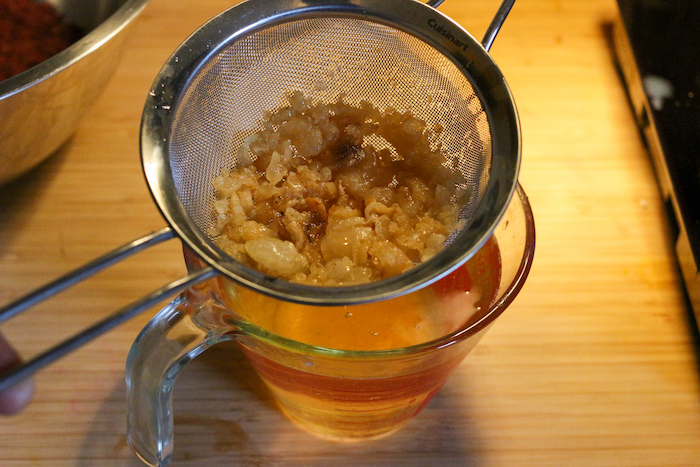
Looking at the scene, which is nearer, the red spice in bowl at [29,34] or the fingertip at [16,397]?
the fingertip at [16,397]

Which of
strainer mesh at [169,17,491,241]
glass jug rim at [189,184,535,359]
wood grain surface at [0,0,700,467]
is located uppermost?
strainer mesh at [169,17,491,241]

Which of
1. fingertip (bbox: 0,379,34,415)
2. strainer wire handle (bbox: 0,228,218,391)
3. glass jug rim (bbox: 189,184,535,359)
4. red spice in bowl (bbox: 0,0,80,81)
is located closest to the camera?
strainer wire handle (bbox: 0,228,218,391)

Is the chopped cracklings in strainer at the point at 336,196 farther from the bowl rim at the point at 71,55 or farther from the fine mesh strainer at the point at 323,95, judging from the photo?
the bowl rim at the point at 71,55

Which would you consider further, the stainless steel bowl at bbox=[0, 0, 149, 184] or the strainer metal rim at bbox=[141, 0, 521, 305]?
the stainless steel bowl at bbox=[0, 0, 149, 184]

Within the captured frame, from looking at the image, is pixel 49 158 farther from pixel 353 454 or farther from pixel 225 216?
pixel 353 454

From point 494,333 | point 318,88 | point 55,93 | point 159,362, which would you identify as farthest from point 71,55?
point 494,333

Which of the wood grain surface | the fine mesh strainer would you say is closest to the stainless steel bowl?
the wood grain surface

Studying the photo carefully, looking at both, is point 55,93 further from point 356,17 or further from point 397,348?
point 397,348

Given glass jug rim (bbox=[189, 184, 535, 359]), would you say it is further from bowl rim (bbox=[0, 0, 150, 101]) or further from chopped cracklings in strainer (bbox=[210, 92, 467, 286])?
bowl rim (bbox=[0, 0, 150, 101])

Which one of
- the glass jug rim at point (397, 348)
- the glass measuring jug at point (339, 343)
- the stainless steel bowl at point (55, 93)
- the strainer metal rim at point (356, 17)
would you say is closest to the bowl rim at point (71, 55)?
the stainless steel bowl at point (55, 93)
